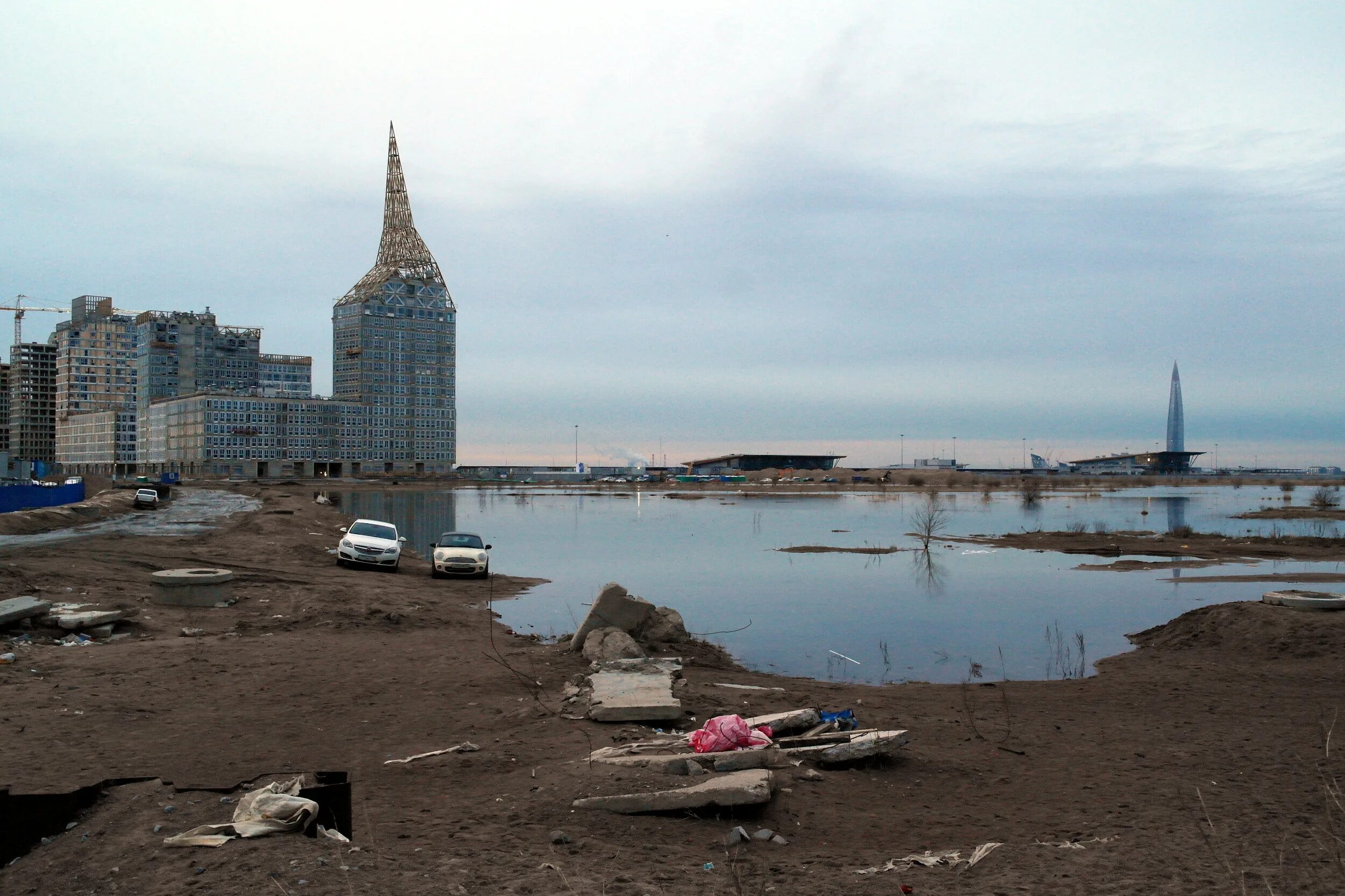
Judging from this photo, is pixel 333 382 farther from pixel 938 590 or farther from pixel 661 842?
pixel 661 842

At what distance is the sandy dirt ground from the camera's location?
6215 millimetres

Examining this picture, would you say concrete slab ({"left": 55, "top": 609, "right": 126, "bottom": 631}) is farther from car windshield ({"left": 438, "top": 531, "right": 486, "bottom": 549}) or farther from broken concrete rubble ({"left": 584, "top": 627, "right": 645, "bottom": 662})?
car windshield ({"left": 438, "top": 531, "right": 486, "bottom": 549})

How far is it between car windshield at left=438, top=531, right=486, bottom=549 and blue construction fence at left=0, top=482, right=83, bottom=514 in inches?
989

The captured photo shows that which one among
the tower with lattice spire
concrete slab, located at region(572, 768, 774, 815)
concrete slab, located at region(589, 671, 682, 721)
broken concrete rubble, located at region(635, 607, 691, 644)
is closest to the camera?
concrete slab, located at region(572, 768, 774, 815)

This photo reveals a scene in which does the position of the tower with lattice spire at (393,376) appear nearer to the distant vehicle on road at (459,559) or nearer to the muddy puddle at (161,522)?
the muddy puddle at (161,522)

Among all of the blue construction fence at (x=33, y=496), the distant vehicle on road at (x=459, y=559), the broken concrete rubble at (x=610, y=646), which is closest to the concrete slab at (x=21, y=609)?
the broken concrete rubble at (x=610, y=646)

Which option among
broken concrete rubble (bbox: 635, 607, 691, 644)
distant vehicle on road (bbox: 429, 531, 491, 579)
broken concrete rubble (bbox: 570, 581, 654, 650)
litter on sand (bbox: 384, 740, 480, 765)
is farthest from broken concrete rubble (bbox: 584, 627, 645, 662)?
distant vehicle on road (bbox: 429, 531, 491, 579)

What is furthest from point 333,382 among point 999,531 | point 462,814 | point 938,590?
point 462,814

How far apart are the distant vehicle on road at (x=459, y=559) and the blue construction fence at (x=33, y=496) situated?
25.5 m

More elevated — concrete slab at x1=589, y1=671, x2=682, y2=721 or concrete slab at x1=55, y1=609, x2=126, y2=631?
concrete slab at x1=55, y1=609, x2=126, y2=631

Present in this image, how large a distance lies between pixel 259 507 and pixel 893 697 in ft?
186

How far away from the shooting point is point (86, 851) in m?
6.32

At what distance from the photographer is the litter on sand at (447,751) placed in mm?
9031

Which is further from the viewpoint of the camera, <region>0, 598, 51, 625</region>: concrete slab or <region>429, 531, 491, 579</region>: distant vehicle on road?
<region>429, 531, 491, 579</region>: distant vehicle on road
